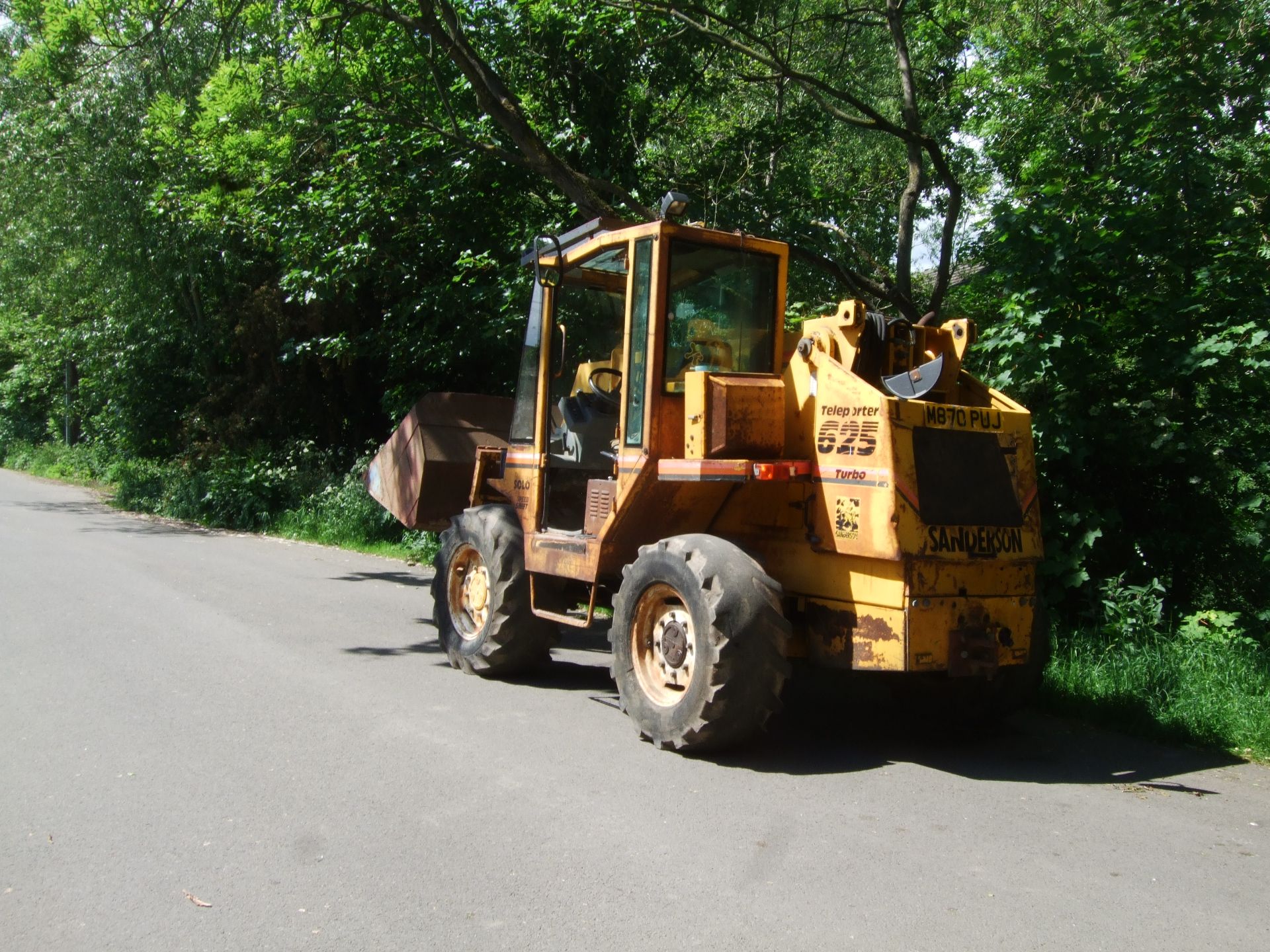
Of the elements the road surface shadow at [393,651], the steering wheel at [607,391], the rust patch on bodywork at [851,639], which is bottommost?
the road surface shadow at [393,651]

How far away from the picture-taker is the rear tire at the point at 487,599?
25.7 feet

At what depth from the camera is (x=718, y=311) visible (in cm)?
691

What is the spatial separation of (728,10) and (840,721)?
8391 mm

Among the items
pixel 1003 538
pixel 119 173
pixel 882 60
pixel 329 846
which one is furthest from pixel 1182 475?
pixel 119 173

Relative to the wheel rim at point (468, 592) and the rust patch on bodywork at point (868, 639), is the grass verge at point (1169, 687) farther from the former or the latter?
the wheel rim at point (468, 592)

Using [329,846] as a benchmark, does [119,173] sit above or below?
above

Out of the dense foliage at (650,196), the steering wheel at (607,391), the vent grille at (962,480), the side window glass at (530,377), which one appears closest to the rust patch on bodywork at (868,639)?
the vent grille at (962,480)

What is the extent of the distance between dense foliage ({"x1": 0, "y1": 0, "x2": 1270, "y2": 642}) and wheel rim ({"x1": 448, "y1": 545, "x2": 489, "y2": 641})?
4.01m

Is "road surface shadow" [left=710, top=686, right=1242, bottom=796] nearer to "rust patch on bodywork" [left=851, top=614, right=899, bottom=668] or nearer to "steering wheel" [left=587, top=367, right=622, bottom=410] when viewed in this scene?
"rust patch on bodywork" [left=851, top=614, right=899, bottom=668]

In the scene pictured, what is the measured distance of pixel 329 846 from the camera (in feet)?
15.4

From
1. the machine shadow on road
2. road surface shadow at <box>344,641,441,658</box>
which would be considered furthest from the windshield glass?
road surface shadow at <box>344,641,441,658</box>

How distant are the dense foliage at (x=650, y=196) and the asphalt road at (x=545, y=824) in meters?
2.75

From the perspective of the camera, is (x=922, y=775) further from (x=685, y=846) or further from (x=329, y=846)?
(x=329, y=846)

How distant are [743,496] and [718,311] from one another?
3.64ft
